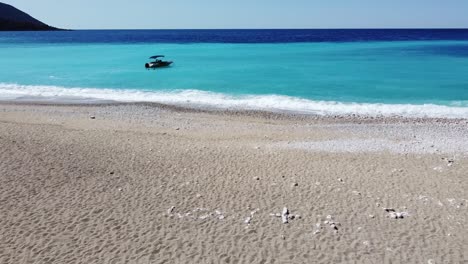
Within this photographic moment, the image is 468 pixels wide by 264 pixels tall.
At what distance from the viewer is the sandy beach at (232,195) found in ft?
26.0

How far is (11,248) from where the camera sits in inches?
312

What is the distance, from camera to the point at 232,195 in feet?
34.1

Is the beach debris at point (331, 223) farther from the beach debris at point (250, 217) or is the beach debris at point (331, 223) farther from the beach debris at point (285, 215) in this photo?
the beach debris at point (250, 217)

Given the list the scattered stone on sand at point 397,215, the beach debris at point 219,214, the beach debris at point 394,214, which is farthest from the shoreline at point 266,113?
the beach debris at point 219,214

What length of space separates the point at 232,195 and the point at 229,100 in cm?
1608

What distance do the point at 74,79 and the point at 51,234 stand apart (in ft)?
100

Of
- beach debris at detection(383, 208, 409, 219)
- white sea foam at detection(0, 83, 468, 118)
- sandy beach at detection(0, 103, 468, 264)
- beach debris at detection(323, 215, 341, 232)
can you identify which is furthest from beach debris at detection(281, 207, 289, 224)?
white sea foam at detection(0, 83, 468, 118)

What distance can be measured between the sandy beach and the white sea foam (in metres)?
4.60

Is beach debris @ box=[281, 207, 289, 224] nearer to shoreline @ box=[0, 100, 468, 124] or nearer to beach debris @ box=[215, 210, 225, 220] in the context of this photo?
beach debris @ box=[215, 210, 225, 220]

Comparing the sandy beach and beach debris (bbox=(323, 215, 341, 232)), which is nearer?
the sandy beach

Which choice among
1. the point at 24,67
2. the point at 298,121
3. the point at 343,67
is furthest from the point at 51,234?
the point at 24,67

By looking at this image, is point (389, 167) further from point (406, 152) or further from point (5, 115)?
point (5, 115)

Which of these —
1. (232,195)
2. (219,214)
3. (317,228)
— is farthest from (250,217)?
(317,228)

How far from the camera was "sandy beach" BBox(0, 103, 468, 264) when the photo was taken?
792 cm
